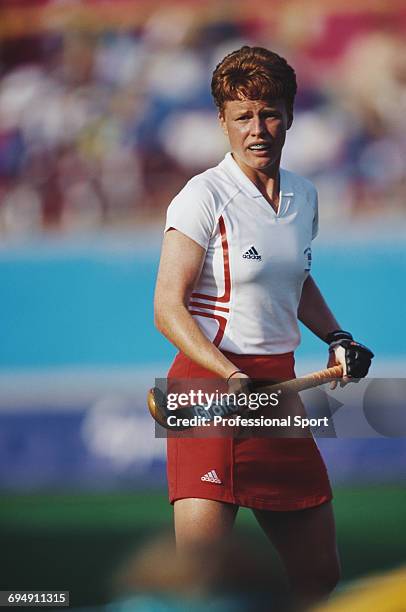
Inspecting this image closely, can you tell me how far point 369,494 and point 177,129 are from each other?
4.12ft

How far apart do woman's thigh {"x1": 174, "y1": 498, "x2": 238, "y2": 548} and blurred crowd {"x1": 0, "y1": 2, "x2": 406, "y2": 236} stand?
41.4 inches

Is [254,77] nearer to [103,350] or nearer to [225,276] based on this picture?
[225,276]

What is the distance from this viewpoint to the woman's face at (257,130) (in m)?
2.57

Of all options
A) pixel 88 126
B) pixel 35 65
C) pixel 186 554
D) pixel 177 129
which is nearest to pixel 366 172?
pixel 177 129

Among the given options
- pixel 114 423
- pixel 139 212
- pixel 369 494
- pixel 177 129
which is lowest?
pixel 369 494

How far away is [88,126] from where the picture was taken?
3.17 m

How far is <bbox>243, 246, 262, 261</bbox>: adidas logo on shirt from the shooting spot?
2.51 meters

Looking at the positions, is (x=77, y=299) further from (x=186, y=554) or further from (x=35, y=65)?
(x=186, y=554)

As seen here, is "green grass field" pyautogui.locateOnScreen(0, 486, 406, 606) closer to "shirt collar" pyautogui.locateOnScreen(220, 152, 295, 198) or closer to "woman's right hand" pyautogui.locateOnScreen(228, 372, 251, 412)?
"woman's right hand" pyautogui.locateOnScreen(228, 372, 251, 412)

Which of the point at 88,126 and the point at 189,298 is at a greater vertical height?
the point at 88,126

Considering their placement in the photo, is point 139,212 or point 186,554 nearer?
point 186,554

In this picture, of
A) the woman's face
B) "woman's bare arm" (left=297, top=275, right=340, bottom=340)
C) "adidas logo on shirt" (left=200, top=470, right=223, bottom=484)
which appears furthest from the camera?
"woman's bare arm" (left=297, top=275, right=340, bottom=340)

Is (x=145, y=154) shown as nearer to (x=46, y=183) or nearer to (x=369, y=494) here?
(x=46, y=183)

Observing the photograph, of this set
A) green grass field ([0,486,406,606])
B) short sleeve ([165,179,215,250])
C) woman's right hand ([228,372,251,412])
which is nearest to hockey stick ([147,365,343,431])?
woman's right hand ([228,372,251,412])
